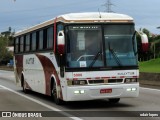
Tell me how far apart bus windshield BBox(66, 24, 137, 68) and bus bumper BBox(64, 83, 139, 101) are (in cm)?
69

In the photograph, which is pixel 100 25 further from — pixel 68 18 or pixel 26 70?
pixel 26 70

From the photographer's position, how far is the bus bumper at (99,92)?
48.2 ft

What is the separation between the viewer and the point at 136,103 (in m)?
16.6

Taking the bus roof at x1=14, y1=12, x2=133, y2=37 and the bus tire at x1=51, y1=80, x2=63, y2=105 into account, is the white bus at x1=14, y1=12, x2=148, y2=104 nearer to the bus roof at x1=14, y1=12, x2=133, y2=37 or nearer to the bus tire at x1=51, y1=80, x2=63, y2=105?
the bus roof at x1=14, y1=12, x2=133, y2=37

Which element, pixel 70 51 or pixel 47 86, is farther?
pixel 47 86

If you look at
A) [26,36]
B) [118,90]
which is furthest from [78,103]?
[26,36]

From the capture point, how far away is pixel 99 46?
15.1 meters

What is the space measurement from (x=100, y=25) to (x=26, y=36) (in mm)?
6987

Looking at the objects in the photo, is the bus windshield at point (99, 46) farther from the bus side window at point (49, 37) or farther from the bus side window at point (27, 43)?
the bus side window at point (27, 43)

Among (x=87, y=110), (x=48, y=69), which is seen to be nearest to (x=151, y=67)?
(x=48, y=69)

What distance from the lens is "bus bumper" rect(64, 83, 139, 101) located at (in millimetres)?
14703

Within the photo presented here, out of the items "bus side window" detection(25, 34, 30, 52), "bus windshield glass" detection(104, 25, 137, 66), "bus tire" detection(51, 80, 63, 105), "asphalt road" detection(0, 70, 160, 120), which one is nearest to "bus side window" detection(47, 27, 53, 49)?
"bus tire" detection(51, 80, 63, 105)

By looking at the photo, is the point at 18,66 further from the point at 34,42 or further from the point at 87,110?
the point at 87,110

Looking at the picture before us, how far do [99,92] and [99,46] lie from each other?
1.46m
